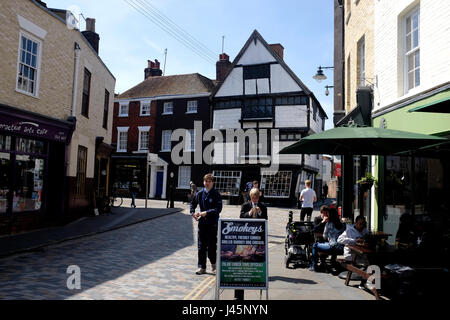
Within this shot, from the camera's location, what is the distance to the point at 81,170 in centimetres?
1529

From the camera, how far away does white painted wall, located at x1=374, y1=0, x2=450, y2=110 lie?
7.53 m

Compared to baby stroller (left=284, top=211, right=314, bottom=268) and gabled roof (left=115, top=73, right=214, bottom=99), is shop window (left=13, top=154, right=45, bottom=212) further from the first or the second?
gabled roof (left=115, top=73, right=214, bottom=99)

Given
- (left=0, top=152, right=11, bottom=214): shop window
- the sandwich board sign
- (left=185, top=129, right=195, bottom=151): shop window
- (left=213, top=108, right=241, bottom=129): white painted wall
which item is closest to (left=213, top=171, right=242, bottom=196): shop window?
(left=185, top=129, right=195, bottom=151): shop window

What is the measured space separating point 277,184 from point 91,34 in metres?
15.9

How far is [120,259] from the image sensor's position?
311 inches

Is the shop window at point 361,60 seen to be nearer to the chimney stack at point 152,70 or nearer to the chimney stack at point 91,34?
the chimney stack at point 91,34

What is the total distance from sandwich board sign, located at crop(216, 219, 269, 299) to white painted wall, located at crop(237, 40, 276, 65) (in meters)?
24.5

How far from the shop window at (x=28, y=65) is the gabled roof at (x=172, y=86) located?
1983cm

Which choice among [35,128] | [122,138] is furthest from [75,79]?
[122,138]

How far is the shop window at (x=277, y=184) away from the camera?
87.1ft

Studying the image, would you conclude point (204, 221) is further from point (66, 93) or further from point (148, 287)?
point (66, 93)

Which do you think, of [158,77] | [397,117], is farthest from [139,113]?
[397,117]

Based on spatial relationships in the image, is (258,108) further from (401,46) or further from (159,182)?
(401,46)
